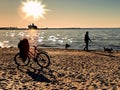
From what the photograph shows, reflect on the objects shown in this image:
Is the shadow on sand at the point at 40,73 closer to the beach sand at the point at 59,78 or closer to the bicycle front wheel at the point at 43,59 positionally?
the beach sand at the point at 59,78

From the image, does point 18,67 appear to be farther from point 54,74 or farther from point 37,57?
point 54,74

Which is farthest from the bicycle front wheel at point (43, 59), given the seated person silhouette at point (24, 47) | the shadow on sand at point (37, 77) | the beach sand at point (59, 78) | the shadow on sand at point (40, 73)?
the shadow on sand at point (37, 77)

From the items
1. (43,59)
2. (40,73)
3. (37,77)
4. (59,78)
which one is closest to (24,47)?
(43,59)

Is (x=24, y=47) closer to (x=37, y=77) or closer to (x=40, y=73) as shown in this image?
(x=40, y=73)

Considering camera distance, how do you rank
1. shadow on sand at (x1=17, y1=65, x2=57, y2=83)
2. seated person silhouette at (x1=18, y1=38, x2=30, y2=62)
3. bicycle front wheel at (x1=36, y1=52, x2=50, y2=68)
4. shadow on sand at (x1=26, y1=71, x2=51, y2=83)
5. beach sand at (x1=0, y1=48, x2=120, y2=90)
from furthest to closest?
bicycle front wheel at (x1=36, y1=52, x2=50, y2=68) → seated person silhouette at (x1=18, y1=38, x2=30, y2=62) → shadow on sand at (x1=17, y1=65, x2=57, y2=83) → shadow on sand at (x1=26, y1=71, x2=51, y2=83) → beach sand at (x1=0, y1=48, x2=120, y2=90)

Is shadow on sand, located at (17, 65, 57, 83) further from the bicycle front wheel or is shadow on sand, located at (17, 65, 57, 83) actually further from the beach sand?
the bicycle front wheel

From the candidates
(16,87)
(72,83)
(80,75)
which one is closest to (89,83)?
(72,83)

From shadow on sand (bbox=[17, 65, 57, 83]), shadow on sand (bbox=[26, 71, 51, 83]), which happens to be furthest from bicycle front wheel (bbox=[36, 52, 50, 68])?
shadow on sand (bbox=[26, 71, 51, 83])

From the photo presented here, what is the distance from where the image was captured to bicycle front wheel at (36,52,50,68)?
15662mm

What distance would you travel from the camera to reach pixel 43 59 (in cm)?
1580

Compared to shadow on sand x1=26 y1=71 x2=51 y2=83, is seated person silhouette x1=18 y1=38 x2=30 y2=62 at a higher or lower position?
higher

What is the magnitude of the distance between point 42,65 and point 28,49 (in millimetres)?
1243

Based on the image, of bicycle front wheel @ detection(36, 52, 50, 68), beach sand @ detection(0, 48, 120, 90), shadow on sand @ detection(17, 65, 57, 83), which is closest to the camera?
beach sand @ detection(0, 48, 120, 90)

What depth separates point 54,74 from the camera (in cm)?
1408
